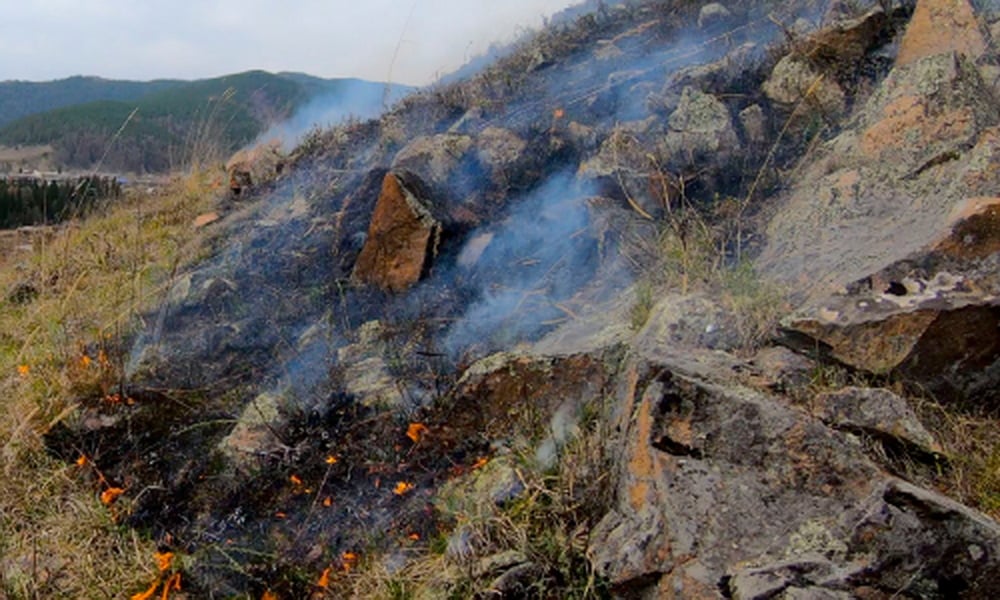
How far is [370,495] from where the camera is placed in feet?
8.25

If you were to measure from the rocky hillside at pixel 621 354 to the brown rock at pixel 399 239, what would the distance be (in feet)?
0.05

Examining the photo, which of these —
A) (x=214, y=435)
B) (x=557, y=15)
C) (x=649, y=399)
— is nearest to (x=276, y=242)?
(x=214, y=435)

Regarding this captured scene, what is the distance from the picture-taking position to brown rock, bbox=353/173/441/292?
369 centimetres

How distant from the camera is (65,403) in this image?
3.04 m

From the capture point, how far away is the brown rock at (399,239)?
369 cm

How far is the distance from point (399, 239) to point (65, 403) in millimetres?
1677

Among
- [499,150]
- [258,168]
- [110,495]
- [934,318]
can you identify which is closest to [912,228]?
[934,318]

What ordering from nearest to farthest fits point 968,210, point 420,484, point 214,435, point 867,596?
1. point 867,596
2. point 968,210
3. point 420,484
4. point 214,435

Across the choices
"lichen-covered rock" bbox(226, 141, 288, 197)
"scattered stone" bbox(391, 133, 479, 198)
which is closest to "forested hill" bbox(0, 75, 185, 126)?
"lichen-covered rock" bbox(226, 141, 288, 197)

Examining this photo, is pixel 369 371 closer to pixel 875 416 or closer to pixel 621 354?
pixel 621 354

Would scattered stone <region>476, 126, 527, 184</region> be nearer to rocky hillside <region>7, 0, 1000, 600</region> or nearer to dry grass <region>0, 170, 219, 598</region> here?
rocky hillside <region>7, 0, 1000, 600</region>

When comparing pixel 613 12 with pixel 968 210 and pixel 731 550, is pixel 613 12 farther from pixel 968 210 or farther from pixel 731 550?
pixel 731 550

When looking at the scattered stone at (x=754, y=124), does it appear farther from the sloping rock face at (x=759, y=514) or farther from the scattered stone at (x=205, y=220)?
the scattered stone at (x=205, y=220)

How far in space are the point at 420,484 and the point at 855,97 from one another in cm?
303
